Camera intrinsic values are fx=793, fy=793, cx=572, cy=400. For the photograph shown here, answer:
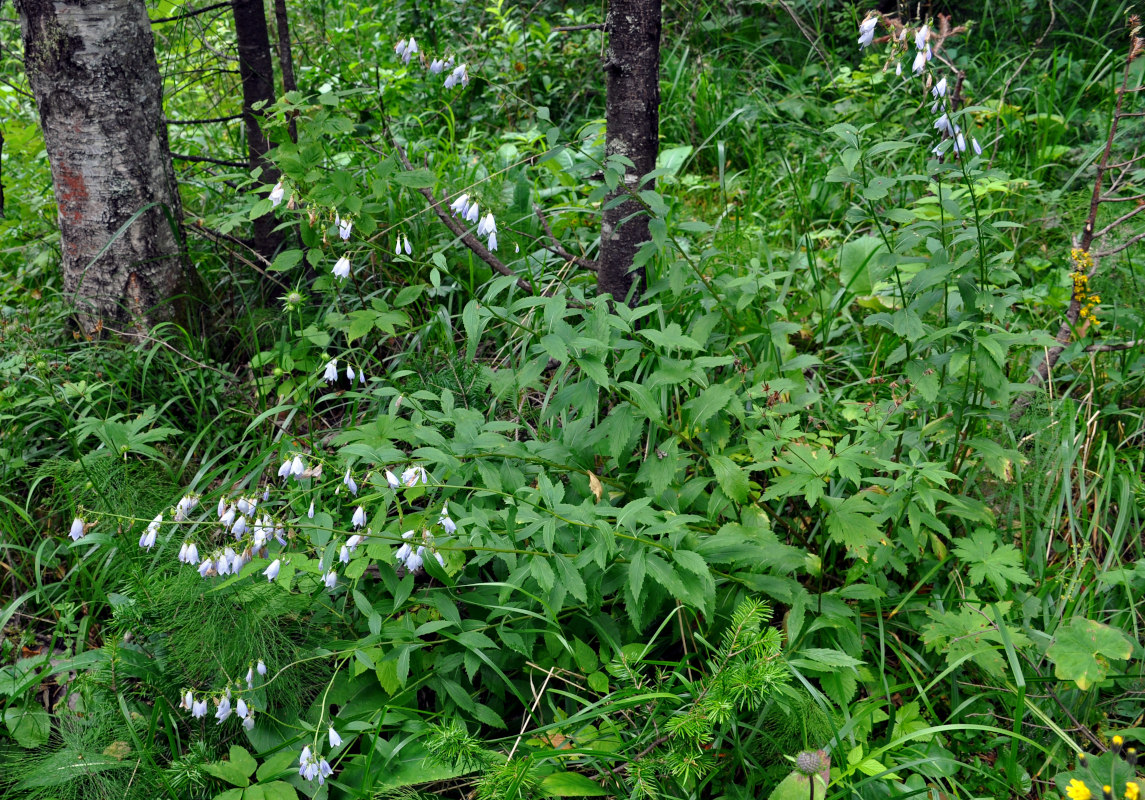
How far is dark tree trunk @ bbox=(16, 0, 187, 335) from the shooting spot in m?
2.82

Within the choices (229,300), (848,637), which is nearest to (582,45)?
(229,300)

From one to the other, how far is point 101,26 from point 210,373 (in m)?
1.28

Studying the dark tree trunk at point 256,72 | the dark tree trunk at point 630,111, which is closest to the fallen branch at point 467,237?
the dark tree trunk at point 630,111

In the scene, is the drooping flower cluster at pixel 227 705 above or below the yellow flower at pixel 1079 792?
below

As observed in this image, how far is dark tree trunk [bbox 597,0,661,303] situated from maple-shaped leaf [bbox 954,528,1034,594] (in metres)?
1.21

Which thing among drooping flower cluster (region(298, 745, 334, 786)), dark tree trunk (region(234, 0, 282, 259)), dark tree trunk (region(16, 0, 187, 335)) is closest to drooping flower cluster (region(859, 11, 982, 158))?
drooping flower cluster (region(298, 745, 334, 786))

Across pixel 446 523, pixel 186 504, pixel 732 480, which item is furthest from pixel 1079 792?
pixel 186 504

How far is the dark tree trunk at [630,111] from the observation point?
2463mm

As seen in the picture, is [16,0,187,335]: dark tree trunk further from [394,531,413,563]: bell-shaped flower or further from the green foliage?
[394,531,413,563]: bell-shaped flower

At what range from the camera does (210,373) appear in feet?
9.78

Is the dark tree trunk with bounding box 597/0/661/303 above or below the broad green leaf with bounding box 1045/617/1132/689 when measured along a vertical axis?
above

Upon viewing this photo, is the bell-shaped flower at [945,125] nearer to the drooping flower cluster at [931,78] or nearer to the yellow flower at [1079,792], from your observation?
the drooping flower cluster at [931,78]

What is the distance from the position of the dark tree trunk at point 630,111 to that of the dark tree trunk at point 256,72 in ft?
4.77

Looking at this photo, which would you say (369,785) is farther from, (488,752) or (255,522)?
(255,522)
